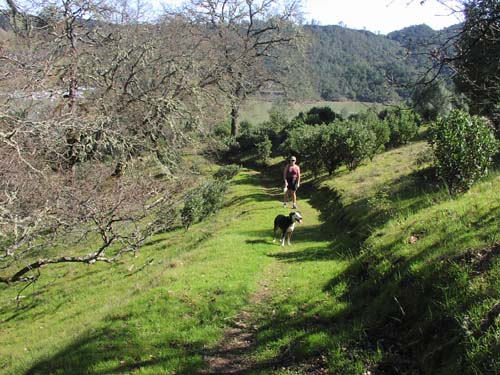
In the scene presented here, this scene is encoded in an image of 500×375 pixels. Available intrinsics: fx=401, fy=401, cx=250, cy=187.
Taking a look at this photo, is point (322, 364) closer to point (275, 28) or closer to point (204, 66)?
point (204, 66)

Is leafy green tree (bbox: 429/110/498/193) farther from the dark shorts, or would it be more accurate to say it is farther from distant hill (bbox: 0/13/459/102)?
distant hill (bbox: 0/13/459/102)

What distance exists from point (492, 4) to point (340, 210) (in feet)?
33.1

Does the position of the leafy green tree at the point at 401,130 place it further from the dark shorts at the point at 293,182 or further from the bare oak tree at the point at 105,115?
the dark shorts at the point at 293,182

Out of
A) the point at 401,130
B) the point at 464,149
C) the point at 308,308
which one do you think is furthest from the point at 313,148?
the point at 308,308

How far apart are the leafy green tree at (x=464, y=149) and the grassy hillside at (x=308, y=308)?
442 millimetres

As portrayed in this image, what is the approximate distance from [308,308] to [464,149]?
6.13 meters

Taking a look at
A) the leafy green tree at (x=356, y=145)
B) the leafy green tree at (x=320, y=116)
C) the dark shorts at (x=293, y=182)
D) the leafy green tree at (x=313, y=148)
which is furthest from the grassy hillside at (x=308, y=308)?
the leafy green tree at (x=320, y=116)

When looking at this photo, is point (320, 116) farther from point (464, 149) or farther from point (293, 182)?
point (464, 149)

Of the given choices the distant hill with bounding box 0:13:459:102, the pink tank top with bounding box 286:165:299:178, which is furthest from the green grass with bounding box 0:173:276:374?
the distant hill with bounding box 0:13:459:102

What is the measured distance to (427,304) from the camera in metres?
4.97

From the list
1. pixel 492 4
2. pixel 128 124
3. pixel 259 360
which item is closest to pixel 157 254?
pixel 128 124

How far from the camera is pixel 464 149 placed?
9.92 meters

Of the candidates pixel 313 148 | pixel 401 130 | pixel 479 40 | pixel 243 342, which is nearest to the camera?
pixel 479 40

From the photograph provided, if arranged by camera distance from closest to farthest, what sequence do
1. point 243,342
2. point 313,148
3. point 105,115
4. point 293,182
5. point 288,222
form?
1. point 243,342
2. point 288,222
3. point 105,115
4. point 293,182
5. point 313,148
